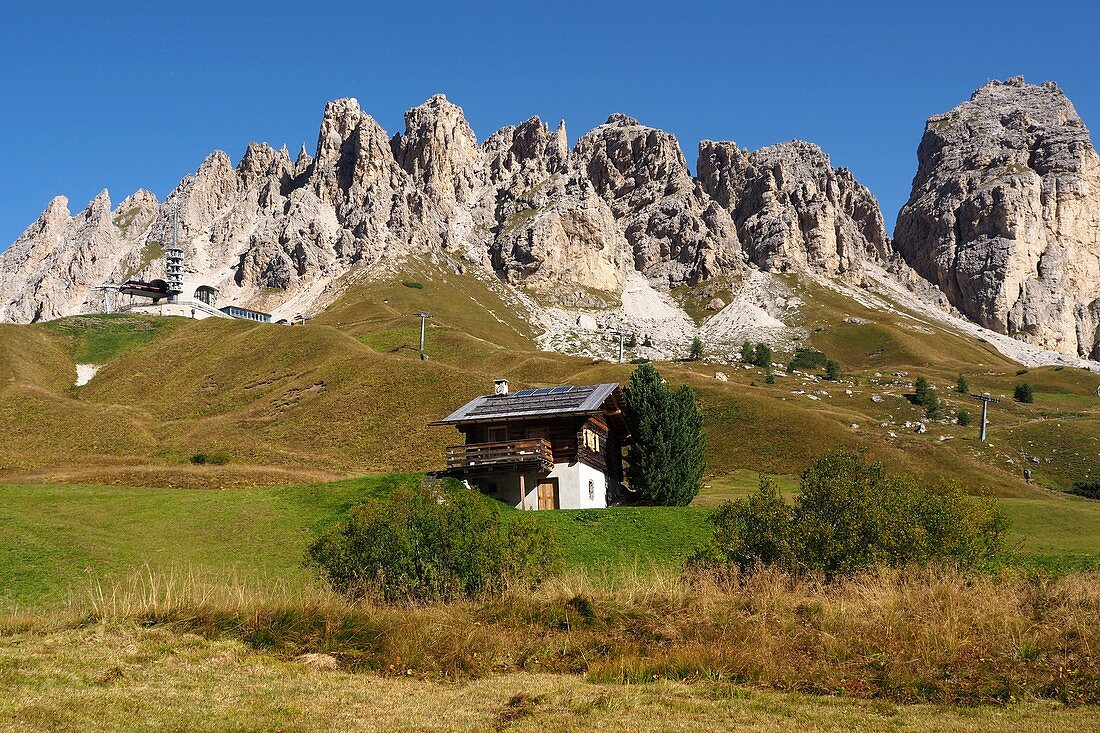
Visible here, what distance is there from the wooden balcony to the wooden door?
4.33 feet

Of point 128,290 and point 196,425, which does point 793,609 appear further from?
point 128,290

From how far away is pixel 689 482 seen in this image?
47844mm

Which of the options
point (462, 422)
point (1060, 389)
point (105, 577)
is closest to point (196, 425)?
point (462, 422)

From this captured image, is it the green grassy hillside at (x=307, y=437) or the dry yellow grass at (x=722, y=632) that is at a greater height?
the green grassy hillside at (x=307, y=437)

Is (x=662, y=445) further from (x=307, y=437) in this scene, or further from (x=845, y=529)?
(x=307, y=437)

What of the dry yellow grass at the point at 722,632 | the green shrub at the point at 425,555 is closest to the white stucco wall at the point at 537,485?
the green shrub at the point at 425,555

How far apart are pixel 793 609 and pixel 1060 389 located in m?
150

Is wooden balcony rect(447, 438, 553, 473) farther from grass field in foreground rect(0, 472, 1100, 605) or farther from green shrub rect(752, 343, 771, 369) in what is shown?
green shrub rect(752, 343, 771, 369)

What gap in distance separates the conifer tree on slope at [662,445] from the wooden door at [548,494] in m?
6.28

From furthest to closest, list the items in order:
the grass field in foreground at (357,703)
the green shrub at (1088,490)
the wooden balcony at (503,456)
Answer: the green shrub at (1088,490), the wooden balcony at (503,456), the grass field in foreground at (357,703)

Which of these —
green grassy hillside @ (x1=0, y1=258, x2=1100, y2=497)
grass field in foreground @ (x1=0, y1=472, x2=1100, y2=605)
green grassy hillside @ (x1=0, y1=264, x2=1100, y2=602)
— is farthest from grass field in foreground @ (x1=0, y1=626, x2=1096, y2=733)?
green grassy hillside @ (x1=0, y1=258, x2=1100, y2=497)

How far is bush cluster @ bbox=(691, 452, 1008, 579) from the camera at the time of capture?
2141 cm

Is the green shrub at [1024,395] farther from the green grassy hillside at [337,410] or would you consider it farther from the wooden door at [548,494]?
the wooden door at [548,494]

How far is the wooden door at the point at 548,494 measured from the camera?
44.4 metres
